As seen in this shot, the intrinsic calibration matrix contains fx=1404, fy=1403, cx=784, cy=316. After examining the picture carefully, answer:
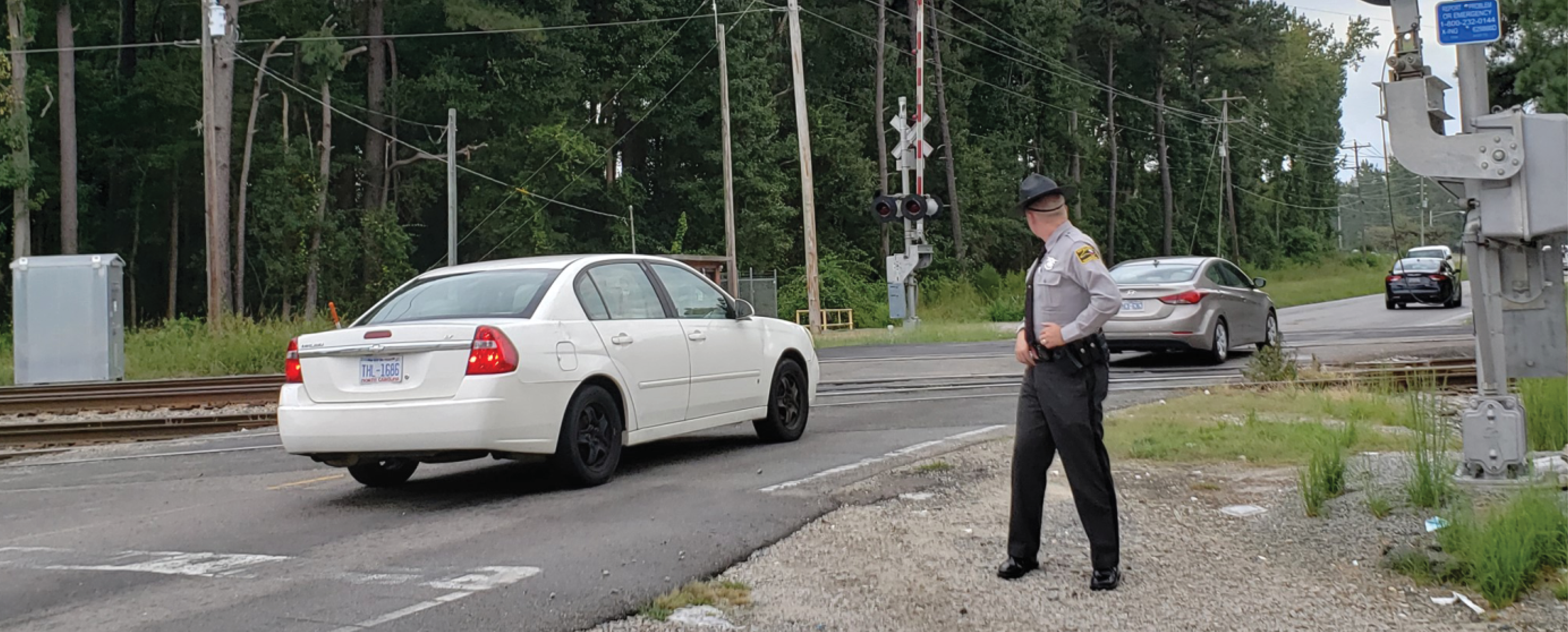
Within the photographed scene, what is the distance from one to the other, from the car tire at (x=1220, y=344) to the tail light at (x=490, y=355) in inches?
448

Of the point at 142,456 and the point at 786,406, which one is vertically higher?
the point at 786,406

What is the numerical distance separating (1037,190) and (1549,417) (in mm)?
4300

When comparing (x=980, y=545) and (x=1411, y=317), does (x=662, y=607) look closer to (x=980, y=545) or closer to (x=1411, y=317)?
(x=980, y=545)

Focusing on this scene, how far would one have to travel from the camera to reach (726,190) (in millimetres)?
39969

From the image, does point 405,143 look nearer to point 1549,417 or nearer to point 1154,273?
point 1154,273

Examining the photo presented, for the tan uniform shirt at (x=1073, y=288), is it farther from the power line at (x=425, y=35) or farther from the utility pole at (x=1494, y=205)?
the power line at (x=425, y=35)

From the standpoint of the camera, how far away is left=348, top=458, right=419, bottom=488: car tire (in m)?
8.95

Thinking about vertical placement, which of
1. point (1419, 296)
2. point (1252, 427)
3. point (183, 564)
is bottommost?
point (183, 564)

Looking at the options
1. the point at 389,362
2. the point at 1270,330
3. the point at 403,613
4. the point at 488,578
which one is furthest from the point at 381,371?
the point at 1270,330

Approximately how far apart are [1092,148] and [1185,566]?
69201mm

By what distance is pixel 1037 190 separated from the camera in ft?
19.0

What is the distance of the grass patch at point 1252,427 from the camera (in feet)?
29.4

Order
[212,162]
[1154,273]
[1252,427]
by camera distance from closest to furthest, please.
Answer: [1252,427] → [1154,273] → [212,162]

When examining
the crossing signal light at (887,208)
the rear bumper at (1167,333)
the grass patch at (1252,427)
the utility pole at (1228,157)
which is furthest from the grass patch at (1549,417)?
the utility pole at (1228,157)
